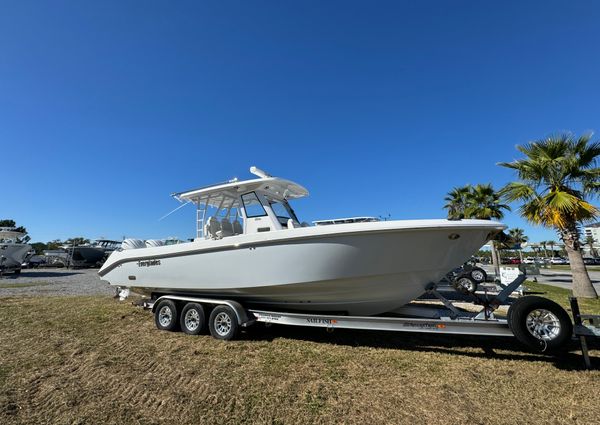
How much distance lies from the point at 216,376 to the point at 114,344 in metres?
2.49

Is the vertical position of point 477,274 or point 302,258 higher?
point 302,258

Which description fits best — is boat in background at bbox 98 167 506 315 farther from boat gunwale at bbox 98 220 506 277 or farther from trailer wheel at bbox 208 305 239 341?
trailer wheel at bbox 208 305 239 341

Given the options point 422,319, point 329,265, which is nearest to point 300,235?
point 329,265

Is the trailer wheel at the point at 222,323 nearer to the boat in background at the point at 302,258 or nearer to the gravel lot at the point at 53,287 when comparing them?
the boat in background at the point at 302,258

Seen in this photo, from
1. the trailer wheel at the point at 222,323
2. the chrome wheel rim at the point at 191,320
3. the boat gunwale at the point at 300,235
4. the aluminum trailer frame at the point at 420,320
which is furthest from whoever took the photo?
the chrome wheel rim at the point at 191,320

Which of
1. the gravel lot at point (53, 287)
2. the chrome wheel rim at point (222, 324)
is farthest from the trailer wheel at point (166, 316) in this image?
the gravel lot at point (53, 287)

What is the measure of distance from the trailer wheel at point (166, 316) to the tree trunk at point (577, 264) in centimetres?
1247

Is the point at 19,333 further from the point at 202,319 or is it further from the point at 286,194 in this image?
the point at 286,194

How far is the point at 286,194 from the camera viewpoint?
7102 mm

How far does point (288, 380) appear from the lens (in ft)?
12.7

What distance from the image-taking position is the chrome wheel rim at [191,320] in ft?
19.7

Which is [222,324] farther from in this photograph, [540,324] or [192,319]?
[540,324]

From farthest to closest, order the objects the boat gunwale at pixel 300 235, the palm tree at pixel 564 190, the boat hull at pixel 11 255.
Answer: the boat hull at pixel 11 255 → the palm tree at pixel 564 190 → the boat gunwale at pixel 300 235

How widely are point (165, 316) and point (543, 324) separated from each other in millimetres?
6423
